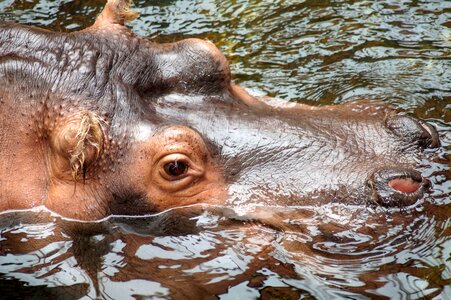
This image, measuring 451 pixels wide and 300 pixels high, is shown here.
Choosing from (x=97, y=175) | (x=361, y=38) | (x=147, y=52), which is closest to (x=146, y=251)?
(x=97, y=175)

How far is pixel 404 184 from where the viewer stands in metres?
4.61

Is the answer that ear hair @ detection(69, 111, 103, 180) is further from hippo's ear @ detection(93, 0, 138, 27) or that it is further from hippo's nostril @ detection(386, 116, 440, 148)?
hippo's nostril @ detection(386, 116, 440, 148)

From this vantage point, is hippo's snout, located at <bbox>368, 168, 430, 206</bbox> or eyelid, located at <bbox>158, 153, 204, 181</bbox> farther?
eyelid, located at <bbox>158, 153, 204, 181</bbox>

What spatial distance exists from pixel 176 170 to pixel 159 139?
24 centimetres

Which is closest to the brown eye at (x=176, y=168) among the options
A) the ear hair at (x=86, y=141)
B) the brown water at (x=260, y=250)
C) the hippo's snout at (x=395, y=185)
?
the brown water at (x=260, y=250)

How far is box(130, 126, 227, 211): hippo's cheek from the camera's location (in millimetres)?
4758

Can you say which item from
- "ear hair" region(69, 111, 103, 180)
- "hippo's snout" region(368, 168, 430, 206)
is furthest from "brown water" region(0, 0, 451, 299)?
"ear hair" region(69, 111, 103, 180)

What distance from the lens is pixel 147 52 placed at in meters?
5.24

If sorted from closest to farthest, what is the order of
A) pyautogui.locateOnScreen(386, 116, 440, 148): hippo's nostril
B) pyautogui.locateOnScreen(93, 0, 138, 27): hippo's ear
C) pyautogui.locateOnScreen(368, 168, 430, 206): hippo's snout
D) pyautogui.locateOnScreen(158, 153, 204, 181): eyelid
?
pyautogui.locateOnScreen(368, 168, 430, 206): hippo's snout < pyautogui.locateOnScreen(158, 153, 204, 181): eyelid < pyautogui.locateOnScreen(386, 116, 440, 148): hippo's nostril < pyautogui.locateOnScreen(93, 0, 138, 27): hippo's ear

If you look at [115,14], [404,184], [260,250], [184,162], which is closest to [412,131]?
[404,184]

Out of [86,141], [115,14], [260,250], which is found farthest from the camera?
[115,14]

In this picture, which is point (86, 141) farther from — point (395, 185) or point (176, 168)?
point (395, 185)

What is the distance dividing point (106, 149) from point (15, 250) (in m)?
1.13

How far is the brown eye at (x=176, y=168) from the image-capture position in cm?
479
